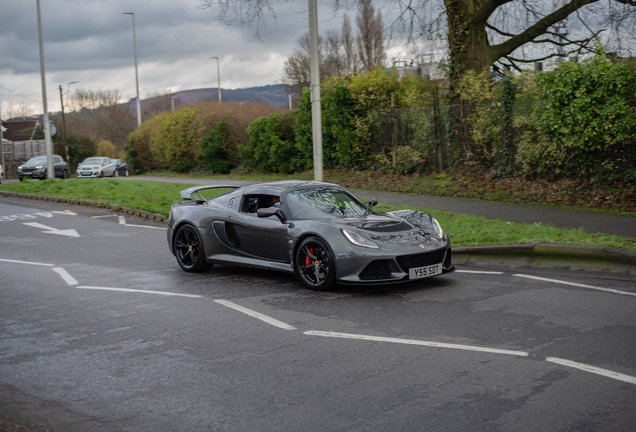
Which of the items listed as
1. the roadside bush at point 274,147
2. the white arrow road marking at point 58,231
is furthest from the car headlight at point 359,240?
the roadside bush at point 274,147

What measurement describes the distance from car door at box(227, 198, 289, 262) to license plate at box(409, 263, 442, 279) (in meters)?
1.60

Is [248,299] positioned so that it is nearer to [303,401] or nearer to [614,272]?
[303,401]

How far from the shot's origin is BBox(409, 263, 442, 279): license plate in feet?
23.4

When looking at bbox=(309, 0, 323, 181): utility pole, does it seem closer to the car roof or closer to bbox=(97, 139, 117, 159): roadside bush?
the car roof

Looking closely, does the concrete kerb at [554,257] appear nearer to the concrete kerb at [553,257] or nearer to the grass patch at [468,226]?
the concrete kerb at [553,257]

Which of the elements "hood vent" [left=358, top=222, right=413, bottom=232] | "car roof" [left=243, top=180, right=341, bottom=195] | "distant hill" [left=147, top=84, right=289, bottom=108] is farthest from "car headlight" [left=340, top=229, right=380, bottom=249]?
"distant hill" [left=147, top=84, right=289, bottom=108]

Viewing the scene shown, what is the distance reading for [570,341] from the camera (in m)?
5.22

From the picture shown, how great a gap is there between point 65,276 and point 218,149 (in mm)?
24117

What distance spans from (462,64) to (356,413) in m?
16.4

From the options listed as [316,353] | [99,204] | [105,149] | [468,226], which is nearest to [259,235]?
[316,353]

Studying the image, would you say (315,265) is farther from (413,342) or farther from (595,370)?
(595,370)

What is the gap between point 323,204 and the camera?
820 cm

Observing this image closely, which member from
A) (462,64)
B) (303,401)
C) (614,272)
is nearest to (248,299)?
(303,401)

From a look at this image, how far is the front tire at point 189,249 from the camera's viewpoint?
29.3 ft
